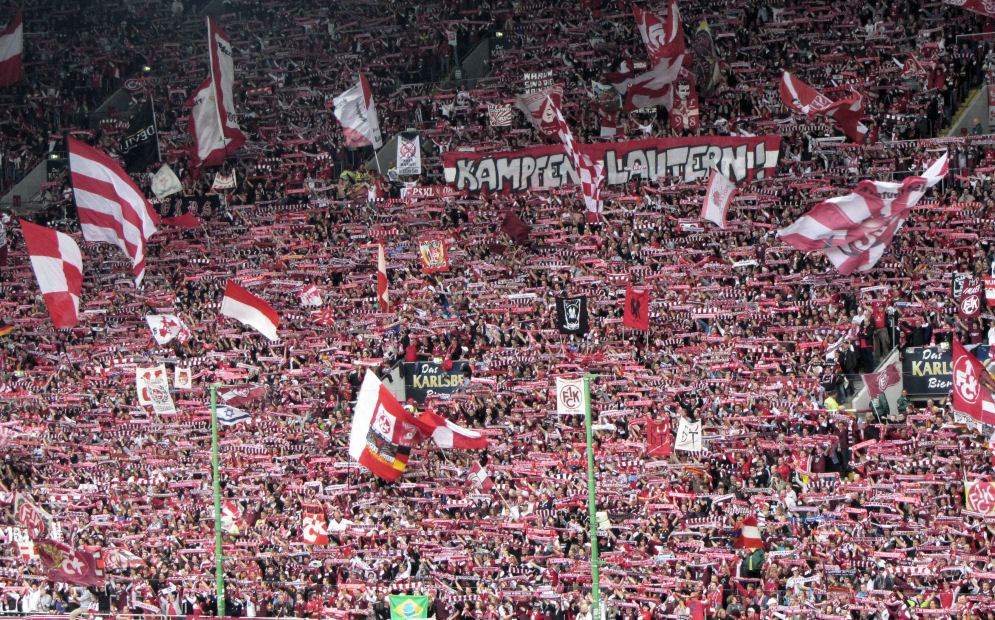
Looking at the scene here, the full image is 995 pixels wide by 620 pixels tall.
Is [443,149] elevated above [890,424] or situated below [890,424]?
above

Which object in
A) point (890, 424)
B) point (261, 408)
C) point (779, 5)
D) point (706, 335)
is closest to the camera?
point (890, 424)

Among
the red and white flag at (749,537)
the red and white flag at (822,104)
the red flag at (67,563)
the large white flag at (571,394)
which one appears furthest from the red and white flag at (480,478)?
the red and white flag at (822,104)

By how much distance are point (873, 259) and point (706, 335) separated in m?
4.45

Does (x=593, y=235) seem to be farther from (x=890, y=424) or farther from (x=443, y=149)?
(x=890, y=424)

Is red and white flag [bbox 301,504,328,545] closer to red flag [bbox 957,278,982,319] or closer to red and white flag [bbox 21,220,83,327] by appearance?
red and white flag [bbox 21,220,83,327]

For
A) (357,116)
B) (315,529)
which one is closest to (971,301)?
(315,529)

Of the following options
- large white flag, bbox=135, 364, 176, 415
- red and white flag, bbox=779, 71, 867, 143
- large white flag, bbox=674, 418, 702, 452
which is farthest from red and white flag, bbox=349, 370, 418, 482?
red and white flag, bbox=779, 71, 867, 143

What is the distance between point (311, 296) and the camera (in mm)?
38844

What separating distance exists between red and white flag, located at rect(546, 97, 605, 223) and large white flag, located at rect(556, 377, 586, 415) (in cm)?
554

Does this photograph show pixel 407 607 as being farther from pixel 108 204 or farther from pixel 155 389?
pixel 108 204

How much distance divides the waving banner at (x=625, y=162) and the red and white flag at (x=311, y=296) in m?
4.57

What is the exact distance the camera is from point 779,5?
40750 millimetres

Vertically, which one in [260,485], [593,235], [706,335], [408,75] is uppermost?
[408,75]

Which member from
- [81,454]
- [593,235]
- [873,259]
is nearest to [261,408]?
[81,454]
